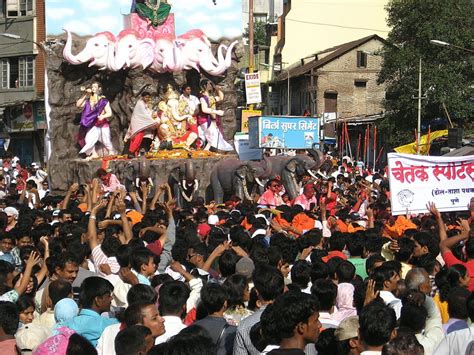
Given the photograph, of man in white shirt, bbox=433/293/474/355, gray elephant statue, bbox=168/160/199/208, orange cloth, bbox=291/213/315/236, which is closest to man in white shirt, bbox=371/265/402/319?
man in white shirt, bbox=433/293/474/355

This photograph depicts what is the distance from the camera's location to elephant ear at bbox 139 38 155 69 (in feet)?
80.2

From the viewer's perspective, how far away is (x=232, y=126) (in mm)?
26688

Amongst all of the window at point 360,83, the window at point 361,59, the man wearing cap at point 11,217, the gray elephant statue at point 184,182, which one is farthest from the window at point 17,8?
the man wearing cap at point 11,217

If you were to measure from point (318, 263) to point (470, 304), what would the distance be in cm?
170

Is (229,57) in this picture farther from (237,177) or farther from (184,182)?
(237,177)

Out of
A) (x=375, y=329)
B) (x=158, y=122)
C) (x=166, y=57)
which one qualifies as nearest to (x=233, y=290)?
(x=375, y=329)

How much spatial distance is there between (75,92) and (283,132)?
5.41 m

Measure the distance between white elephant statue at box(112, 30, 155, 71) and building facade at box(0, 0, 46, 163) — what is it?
14.3 m

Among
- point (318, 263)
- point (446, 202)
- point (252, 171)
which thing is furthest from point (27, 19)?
point (318, 263)

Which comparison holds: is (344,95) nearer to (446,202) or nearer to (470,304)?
(446,202)

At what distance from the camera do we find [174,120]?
80.2 ft

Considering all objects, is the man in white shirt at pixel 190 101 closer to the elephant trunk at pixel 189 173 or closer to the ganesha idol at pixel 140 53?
the ganesha idol at pixel 140 53

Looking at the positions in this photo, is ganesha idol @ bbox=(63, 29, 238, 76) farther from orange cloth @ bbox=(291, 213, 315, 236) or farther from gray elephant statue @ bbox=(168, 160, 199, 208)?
orange cloth @ bbox=(291, 213, 315, 236)

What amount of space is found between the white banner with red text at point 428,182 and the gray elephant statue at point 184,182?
1173cm
